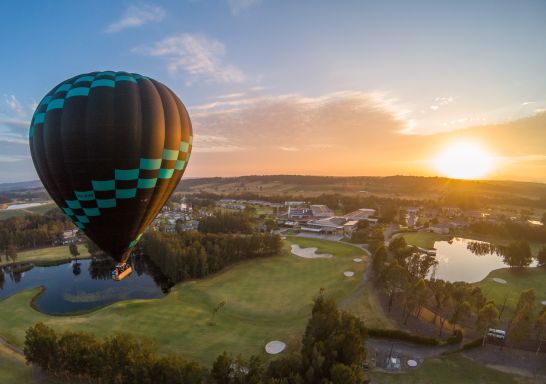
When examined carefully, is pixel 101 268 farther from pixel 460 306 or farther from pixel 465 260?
pixel 465 260

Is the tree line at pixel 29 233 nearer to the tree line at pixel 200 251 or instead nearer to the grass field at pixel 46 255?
the grass field at pixel 46 255

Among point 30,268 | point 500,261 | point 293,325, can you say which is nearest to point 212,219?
point 30,268

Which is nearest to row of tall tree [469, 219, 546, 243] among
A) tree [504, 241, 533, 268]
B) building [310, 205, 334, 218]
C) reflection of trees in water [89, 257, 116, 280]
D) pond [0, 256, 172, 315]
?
tree [504, 241, 533, 268]

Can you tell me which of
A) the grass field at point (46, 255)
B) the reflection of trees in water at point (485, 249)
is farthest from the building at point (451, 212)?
the grass field at point (46, 255)

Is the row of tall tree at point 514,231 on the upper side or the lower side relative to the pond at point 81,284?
upper

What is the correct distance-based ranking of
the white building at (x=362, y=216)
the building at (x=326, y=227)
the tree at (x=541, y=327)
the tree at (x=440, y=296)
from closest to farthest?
the tree at (x=541, y=327), the tree at (x=440, y=296), the building at (x=326, y=227), the white building at (x=362, y=216)

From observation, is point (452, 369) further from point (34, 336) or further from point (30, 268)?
point (30, 268)

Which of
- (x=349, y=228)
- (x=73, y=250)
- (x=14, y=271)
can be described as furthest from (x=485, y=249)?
(x=14, y=271)
